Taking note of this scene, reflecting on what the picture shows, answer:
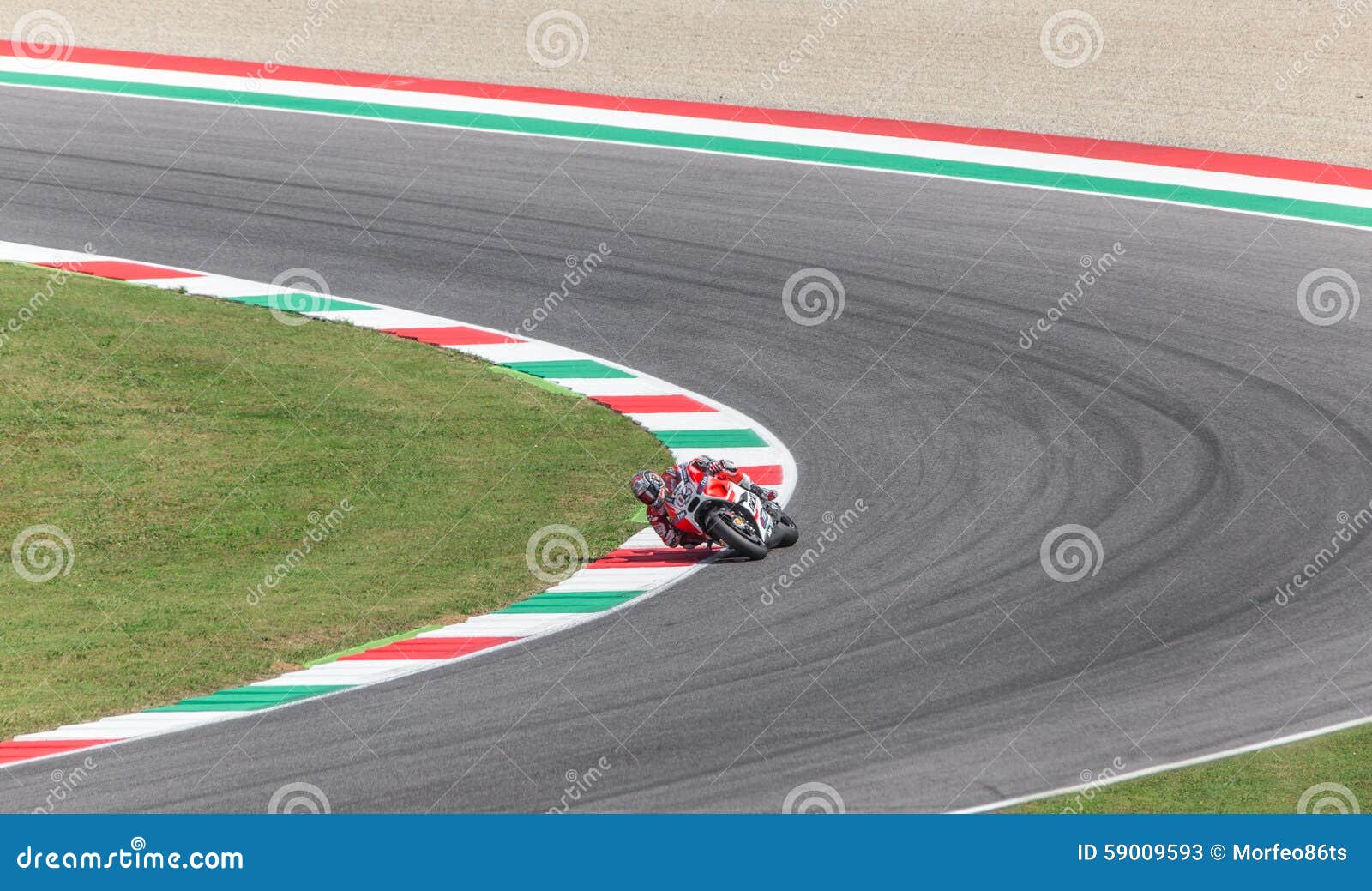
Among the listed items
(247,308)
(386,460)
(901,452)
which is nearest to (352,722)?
(386,460)

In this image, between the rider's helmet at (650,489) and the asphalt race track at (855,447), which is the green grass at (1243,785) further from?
the rider's helmet at (650,489)

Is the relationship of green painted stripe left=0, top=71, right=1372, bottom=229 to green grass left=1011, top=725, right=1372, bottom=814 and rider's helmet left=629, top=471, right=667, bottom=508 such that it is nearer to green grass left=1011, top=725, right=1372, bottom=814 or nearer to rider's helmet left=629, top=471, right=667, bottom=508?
rider's helmet left=629, top=471, right=667, bottom=508

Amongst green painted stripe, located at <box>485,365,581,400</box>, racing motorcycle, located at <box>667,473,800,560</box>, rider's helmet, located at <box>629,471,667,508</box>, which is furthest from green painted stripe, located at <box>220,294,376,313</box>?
racing motorcycle, located at <box>667,473,800,560</box>

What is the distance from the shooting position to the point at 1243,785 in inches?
388

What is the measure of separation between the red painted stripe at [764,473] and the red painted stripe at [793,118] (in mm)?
9575

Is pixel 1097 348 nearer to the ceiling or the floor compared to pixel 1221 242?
nearer to the floor

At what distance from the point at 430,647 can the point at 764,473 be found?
433 centimetres

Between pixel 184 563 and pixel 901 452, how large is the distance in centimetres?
664

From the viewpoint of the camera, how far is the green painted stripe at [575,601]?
12.7m

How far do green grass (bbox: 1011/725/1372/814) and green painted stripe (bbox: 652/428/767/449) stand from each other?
6.66 meters

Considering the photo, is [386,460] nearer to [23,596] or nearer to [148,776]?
[23,596]

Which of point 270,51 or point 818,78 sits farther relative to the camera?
point 270,51

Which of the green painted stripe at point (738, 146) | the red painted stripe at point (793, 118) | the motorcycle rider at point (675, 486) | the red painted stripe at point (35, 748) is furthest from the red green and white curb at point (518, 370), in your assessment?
the red painted stripe at point (793, 118)

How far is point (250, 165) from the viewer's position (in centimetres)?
2297
